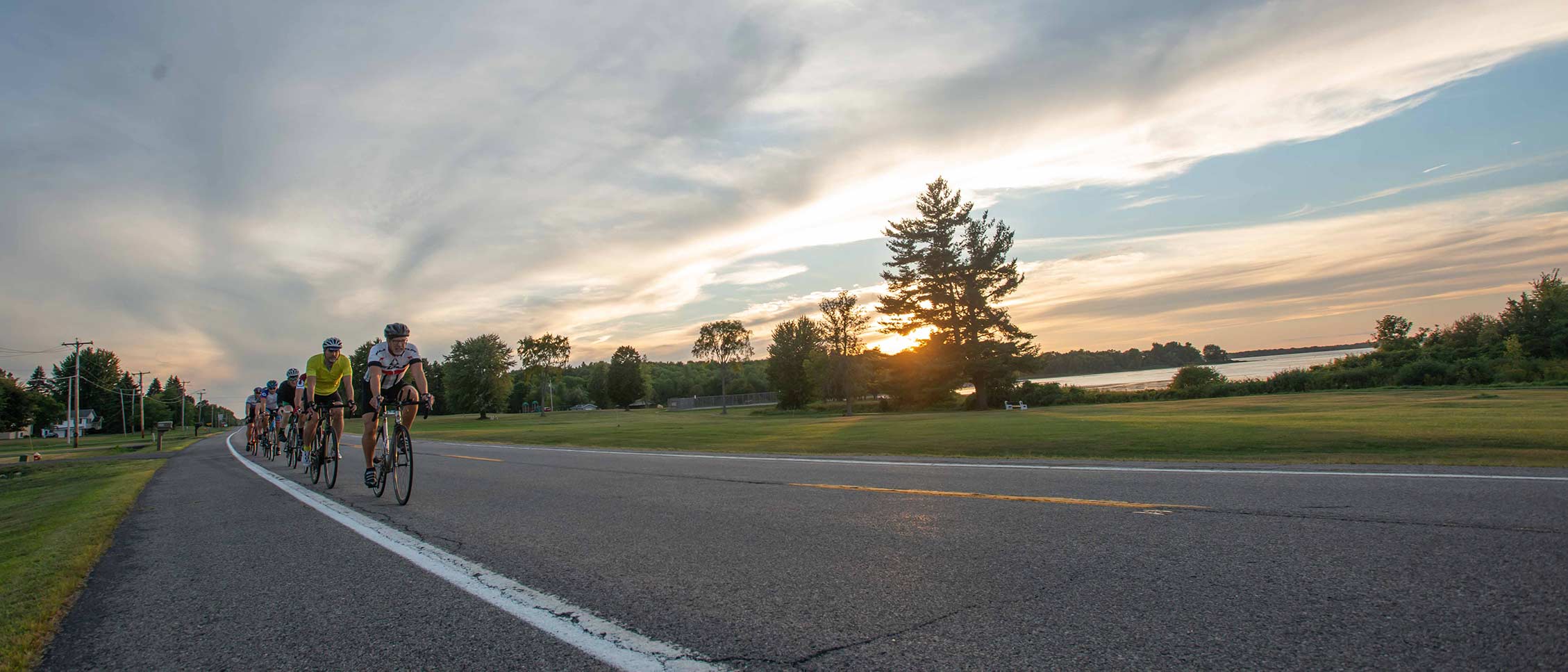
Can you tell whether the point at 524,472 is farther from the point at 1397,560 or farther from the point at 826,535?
the point at 1397,560

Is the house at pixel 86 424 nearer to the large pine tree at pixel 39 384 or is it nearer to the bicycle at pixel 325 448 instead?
the large pine tree at pixel 39 384

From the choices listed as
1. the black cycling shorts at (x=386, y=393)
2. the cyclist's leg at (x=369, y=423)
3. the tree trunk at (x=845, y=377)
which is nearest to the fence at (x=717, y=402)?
the tree trunk at (x=845, y=377)

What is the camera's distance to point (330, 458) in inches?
432

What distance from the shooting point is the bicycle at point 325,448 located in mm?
10742

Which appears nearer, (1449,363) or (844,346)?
(1449,363)

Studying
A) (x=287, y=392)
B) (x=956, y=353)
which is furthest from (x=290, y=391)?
(x=956, y=353)

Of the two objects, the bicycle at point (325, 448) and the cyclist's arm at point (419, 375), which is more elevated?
the cyclist's arm at point (419, 375)

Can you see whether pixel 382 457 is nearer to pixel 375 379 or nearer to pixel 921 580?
pixel 375 379

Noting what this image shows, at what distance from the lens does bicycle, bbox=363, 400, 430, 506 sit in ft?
28.0

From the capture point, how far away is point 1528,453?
9531mm

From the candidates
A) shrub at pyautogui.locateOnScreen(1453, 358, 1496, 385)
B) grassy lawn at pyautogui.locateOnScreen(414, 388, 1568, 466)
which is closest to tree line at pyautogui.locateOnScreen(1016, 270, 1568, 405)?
shrub at pyautogui.locateOnScreen(1453, 358, 1496, 385)

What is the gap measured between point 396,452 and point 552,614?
612cm

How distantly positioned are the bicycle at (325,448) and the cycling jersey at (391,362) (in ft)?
6.13

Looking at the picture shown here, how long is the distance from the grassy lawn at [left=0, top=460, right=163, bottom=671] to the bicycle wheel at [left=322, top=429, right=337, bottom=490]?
228 cm
